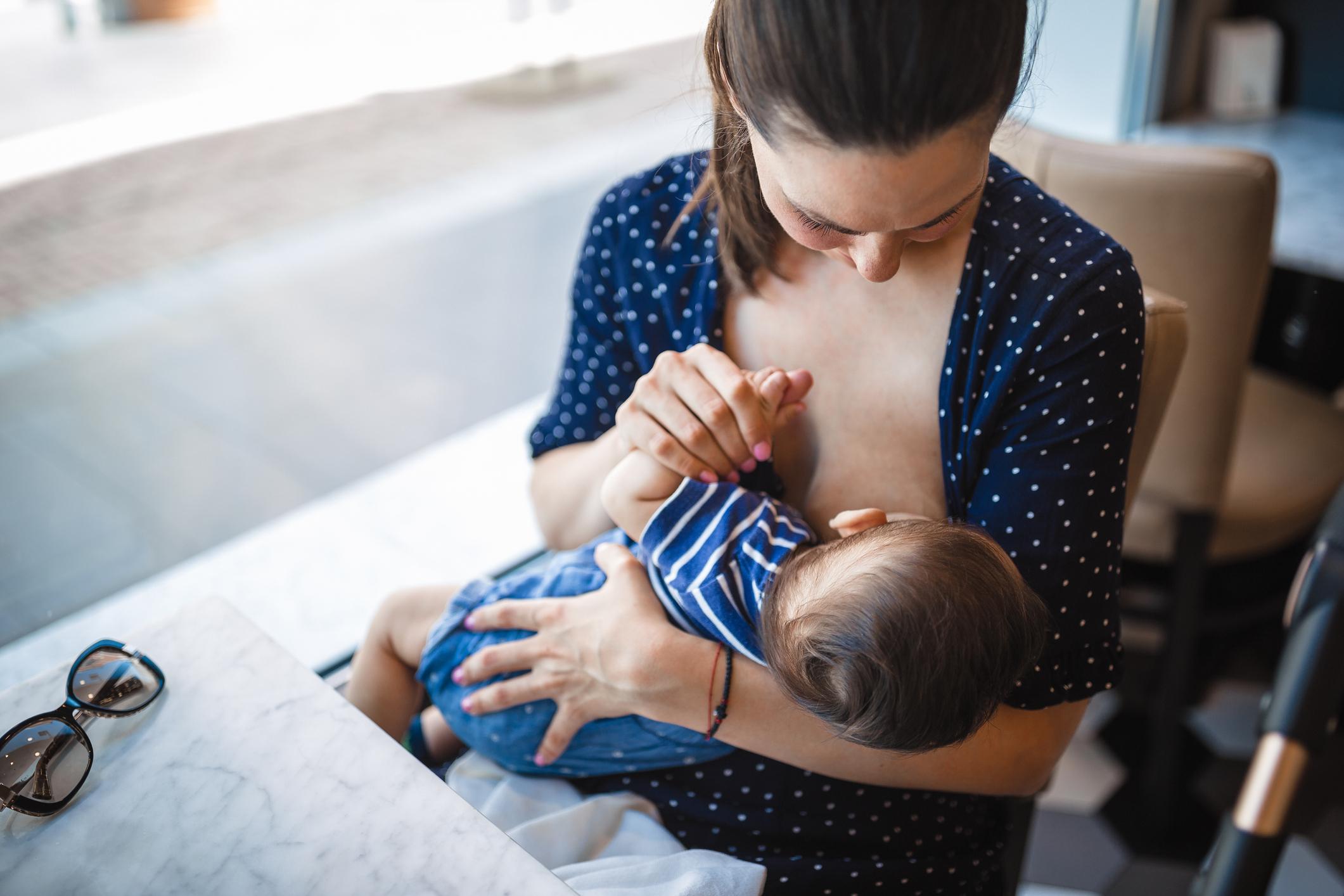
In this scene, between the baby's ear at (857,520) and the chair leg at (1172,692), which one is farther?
the chair leg at (1172,692)

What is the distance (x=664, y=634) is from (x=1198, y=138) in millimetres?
2135

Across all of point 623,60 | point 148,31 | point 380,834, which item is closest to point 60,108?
point 148,31

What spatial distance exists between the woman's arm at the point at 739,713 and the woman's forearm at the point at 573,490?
0.19 m

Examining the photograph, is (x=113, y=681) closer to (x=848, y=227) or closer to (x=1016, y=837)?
(x=848, y=227)

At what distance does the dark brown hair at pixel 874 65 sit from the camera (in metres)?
0.61

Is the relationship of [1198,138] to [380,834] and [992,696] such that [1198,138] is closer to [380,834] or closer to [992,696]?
[992,696]

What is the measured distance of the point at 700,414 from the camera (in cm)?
90

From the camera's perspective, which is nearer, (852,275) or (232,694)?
(232,694)

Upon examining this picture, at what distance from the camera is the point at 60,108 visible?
3070 millimetres

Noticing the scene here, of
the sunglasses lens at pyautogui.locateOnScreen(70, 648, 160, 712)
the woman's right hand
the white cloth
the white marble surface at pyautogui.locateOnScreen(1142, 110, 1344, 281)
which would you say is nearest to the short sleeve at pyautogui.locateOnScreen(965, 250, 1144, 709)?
the woman's right hand

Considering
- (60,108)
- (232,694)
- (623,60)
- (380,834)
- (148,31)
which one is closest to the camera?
(380,834)

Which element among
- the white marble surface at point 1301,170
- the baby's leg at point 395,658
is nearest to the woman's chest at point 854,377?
the baby's leg at point 395,658

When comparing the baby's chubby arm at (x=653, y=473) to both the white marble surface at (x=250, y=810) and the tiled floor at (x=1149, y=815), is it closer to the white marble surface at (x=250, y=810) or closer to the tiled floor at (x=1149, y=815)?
the white marble surface at (x=250, y=810)

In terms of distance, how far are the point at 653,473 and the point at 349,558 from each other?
820 millimetres
